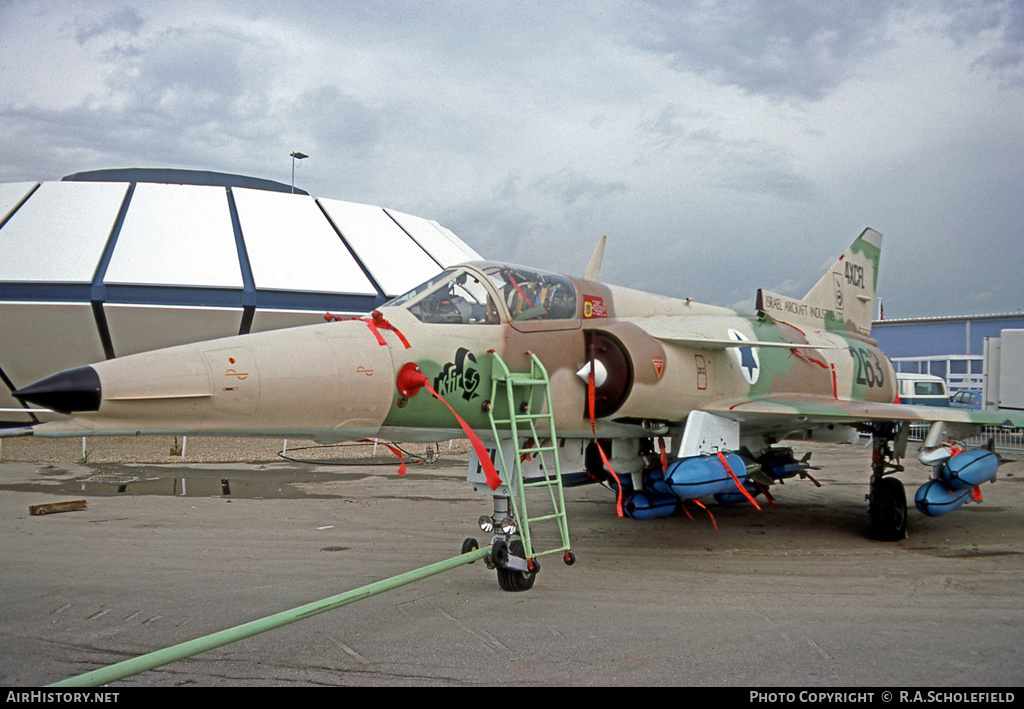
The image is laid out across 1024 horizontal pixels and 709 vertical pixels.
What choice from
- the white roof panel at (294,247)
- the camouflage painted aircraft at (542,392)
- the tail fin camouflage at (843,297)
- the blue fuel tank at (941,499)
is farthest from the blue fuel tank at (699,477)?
the white roof panel at (294,247)

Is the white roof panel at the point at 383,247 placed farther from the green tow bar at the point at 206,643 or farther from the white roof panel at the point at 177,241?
the green tow bar at the point at 206,643

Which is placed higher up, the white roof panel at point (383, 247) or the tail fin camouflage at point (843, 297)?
the white roof panel at point (383, 247)

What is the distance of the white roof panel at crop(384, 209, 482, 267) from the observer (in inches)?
947

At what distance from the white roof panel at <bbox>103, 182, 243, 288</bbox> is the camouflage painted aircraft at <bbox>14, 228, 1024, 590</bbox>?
1412 cm

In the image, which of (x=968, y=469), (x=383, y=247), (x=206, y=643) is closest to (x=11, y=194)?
(x=383, y=247)

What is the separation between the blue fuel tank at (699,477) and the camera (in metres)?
6.67

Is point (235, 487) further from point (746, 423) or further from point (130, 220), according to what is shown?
point (130, 220)

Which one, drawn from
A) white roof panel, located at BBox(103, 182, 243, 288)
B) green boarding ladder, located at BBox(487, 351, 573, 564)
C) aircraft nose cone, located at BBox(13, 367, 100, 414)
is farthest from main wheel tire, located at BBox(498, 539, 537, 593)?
white roof panel, located at BBox(103, 182, 243, 288)

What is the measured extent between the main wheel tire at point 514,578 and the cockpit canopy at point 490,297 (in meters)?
1.92

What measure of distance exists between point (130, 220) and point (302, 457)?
346 inches

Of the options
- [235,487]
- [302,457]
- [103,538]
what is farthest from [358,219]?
[103,538]

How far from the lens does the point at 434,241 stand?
2506cm
